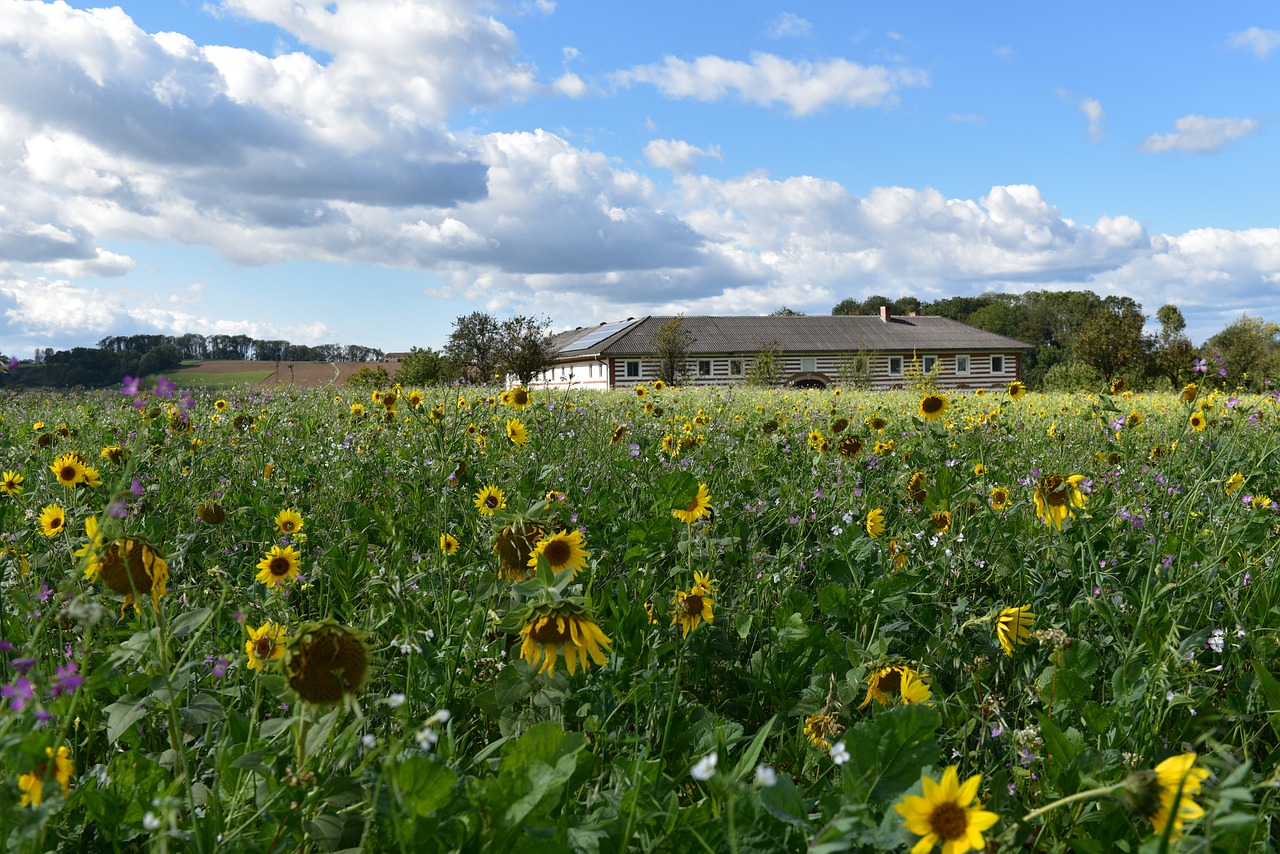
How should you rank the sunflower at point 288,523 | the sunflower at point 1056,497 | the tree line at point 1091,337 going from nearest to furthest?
the sunflower at point 1056,497 → the sunflower at point 288,523 → the tree line at point 1091,337

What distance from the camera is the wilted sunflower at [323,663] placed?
1054 millimetres

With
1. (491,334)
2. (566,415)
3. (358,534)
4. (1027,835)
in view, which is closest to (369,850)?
(1027,835)

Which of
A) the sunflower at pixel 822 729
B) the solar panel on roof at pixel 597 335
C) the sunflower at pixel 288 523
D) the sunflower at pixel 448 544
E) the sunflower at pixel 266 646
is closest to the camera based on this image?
the sunflower at pixel 822 729

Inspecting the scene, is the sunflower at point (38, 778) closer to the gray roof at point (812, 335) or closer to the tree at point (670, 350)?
the tree at point (670, 350)

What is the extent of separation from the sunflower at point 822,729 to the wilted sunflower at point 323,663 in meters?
0.93

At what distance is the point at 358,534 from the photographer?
321 cm

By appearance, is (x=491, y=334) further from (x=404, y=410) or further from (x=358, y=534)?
(x=358, y=534)

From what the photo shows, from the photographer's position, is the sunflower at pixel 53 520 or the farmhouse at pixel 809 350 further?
the farmhouse at pixel 809 350

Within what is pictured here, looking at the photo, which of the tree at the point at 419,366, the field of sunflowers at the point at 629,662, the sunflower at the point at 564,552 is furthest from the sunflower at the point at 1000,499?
the tree at the point at 419,366

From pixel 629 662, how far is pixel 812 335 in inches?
2192

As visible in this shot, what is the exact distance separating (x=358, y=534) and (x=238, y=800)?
204 centimetres

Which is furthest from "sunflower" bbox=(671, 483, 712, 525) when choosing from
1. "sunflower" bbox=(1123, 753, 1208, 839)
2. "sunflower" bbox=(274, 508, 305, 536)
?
"sunflower" bbox=(1123, 753, 1208, 839)

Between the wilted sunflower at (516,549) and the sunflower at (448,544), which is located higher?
the wilted sunflower at (516,549)

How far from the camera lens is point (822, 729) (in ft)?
5.30
